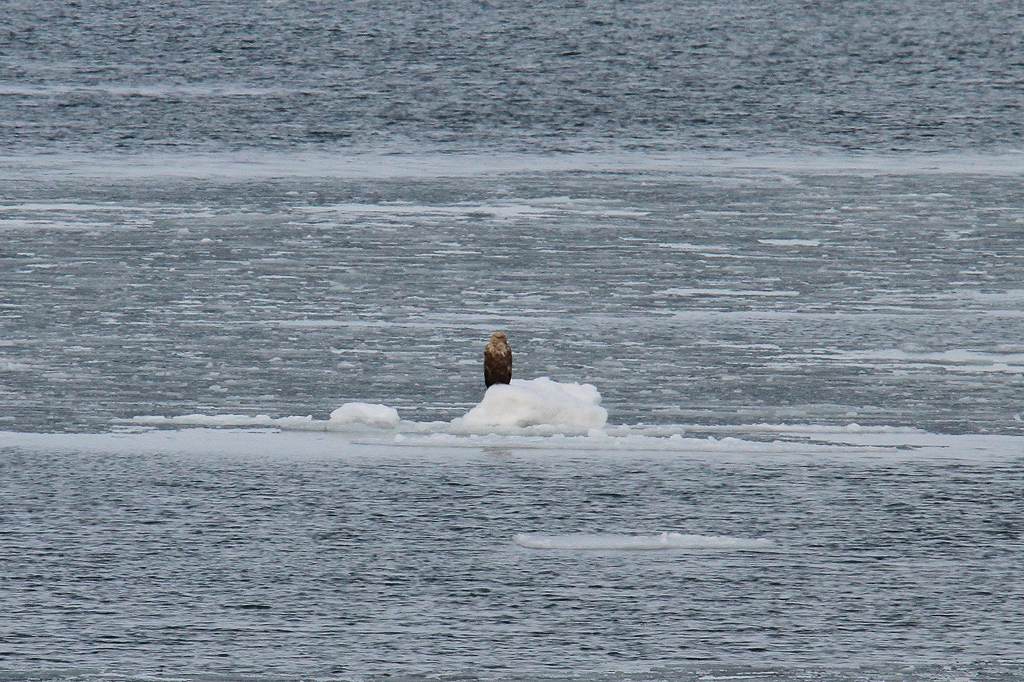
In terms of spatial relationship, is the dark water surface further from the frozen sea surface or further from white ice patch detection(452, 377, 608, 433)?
the frozen sea surface

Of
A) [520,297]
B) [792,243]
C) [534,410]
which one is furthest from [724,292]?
[534,410]

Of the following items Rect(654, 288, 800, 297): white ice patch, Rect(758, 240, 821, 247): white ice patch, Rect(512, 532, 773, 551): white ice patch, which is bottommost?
Rect(758, 240, 821, 247): white ice patch

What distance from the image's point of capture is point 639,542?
358 inches

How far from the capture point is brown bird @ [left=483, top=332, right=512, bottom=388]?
11711mm

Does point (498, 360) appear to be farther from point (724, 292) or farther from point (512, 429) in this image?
point (724, 292)

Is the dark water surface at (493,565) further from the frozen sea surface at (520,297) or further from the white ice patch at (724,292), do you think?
the white ice patch at (724,292)

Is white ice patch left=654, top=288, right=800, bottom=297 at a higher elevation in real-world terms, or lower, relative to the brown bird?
lower

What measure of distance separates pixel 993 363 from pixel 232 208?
11.2 meters

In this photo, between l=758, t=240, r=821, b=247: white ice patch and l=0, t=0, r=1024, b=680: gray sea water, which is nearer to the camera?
l=0, t=0, r=1024, b=680: gray sea water

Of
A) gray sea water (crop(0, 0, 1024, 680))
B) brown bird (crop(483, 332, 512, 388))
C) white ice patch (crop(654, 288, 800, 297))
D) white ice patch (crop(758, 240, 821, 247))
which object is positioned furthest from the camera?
white ice patch (crop(758, 240, 821, 247))

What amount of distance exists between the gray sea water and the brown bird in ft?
1.05

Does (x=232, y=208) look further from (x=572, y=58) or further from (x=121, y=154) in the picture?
(x=572, y=58)

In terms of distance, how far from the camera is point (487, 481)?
10188mm

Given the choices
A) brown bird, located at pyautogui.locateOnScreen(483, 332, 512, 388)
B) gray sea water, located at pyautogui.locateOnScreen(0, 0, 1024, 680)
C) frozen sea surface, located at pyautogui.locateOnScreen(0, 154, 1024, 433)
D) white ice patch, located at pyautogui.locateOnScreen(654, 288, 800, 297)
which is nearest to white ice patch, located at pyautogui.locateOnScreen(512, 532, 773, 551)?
gray sea water, located at pyautogui.locateOnScreen(0, 0, 1024, 680)
